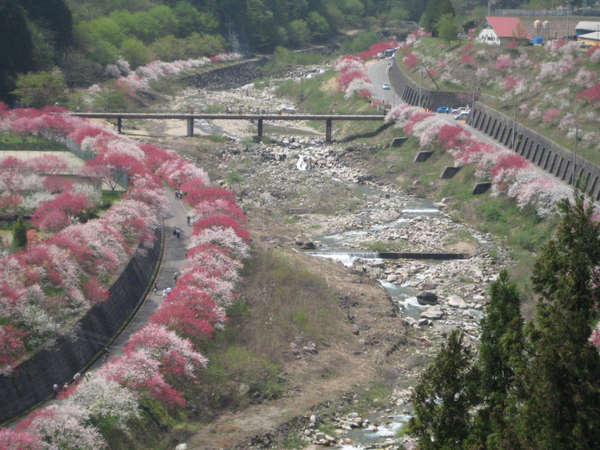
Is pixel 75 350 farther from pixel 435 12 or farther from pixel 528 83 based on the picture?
pixel 435 12

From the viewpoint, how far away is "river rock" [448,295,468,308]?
54.3 metres

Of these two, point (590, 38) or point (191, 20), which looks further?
point (191, 20)

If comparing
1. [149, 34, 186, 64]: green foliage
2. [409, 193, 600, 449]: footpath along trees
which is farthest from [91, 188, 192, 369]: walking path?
[149, 34, 186, 64]: green foliage

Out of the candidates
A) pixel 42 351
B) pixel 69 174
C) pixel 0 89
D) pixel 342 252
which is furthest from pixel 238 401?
pixel 0 89

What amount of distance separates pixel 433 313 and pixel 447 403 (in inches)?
1064

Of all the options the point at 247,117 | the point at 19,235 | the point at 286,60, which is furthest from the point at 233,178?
the point at 286,60

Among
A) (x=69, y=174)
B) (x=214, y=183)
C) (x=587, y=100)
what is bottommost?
(x=214, y=183)

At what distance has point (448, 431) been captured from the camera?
26.2 metres

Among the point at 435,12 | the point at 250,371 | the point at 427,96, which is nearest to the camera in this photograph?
the point at 250,371

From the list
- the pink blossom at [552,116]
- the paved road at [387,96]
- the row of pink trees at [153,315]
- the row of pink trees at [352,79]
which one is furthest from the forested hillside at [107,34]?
the pink blossom at [552,116]

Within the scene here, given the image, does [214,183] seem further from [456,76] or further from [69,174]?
[456,76]

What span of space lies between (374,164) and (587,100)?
26581 millimetres

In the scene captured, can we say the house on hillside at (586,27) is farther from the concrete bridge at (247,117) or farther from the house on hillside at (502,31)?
the concrete bridge at (247,117)

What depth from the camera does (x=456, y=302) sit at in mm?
54719
